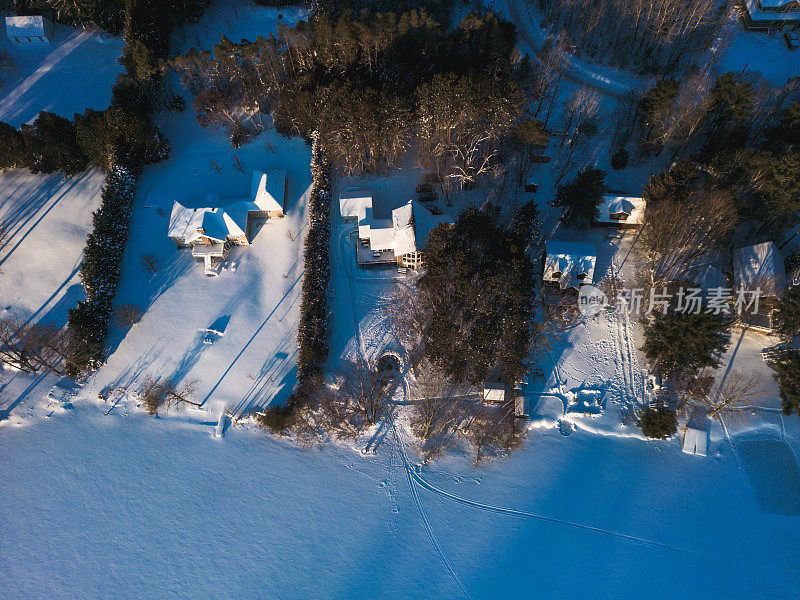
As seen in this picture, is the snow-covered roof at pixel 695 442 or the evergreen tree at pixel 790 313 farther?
the snow-covered roof at pixel 695 442

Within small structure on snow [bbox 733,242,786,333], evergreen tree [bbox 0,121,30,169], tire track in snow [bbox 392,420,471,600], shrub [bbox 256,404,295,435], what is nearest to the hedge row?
shrub [bbox 256,404,295,435]

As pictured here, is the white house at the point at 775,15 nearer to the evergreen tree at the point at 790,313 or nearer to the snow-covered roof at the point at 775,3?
the snow-covered roof at the point at 775,3

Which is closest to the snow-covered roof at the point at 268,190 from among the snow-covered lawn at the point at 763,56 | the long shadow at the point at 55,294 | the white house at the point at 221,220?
the white house at the point at 221,220

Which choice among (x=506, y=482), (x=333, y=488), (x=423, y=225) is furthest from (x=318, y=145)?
(x=506, y=482)

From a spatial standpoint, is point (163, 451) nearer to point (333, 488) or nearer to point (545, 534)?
point (333, 488)

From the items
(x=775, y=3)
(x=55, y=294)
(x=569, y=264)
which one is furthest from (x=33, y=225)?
(x=775, y=3)

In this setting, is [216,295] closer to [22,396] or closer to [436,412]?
[22,396]
